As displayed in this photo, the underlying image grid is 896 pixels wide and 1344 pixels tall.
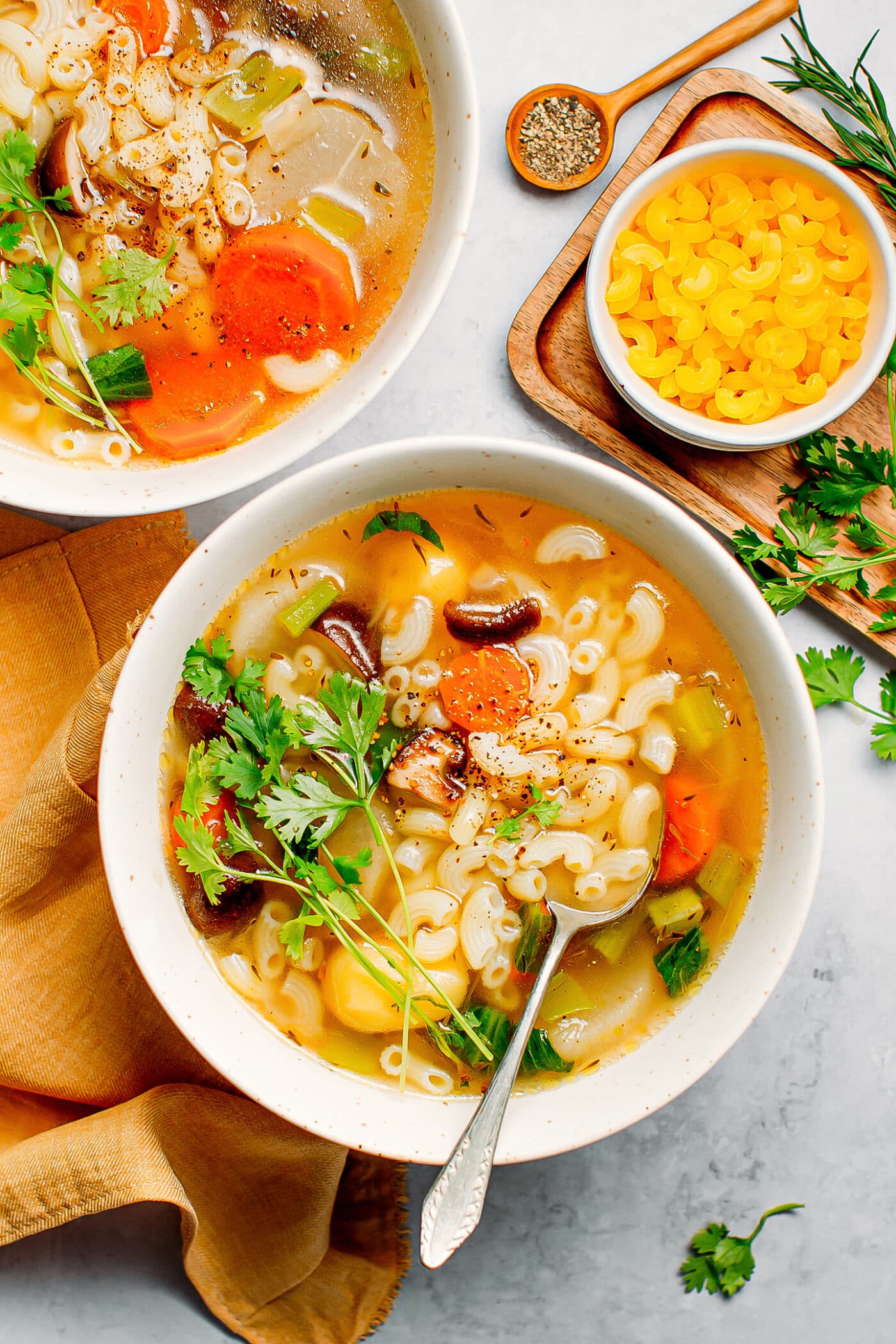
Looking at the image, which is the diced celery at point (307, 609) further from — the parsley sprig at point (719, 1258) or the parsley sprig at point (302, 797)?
the parsley sprig at point (719, 1258)

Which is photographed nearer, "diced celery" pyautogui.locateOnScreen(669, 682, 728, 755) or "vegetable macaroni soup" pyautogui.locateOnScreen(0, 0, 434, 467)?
"vegetable macaroni soup" pyautogui.locateOnScreen(0, 0, 434, 467)

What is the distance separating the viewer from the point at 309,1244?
2.70 metres

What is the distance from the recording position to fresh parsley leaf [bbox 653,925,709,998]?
2295mm

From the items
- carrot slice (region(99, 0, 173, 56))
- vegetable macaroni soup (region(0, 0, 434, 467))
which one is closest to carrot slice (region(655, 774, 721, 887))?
vegetable macaroni soup (region(0, 0, 434, 467))

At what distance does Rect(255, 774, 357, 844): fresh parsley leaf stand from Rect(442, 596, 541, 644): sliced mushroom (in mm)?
463

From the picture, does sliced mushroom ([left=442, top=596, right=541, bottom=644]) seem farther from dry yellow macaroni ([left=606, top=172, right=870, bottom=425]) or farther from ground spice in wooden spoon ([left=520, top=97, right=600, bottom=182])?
ground spice in wooden spoon ([left=520, top=97, right=600, bottom=182])

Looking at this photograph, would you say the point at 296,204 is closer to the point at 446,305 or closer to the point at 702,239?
the point at 446,305

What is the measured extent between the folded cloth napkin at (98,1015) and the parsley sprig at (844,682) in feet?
5.78

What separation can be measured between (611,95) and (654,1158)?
302 cm

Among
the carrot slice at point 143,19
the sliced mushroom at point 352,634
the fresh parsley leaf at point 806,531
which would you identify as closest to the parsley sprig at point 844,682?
the fresh parsley leaf at point 806,531

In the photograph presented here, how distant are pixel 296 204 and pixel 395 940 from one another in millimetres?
1653

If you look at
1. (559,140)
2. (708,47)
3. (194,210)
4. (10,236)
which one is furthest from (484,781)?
(708,47)

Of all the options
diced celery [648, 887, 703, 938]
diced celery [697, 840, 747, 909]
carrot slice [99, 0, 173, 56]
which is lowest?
diced celery [648, 887, 703, 938]

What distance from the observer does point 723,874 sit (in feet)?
7.58
